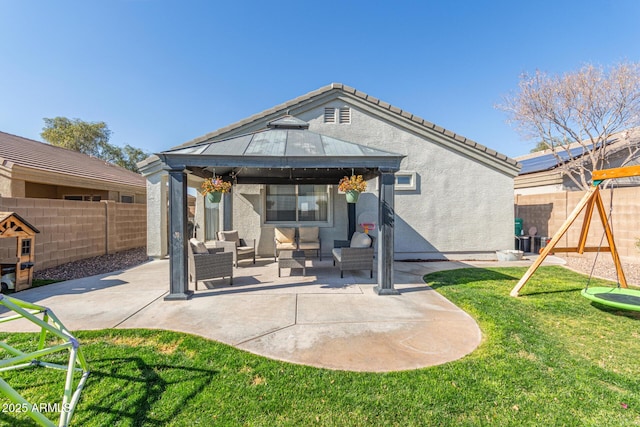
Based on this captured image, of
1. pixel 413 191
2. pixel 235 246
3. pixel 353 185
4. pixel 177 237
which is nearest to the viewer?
pixel 177 237

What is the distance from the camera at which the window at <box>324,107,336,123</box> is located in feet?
30.0

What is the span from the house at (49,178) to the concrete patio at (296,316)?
17.3 ft

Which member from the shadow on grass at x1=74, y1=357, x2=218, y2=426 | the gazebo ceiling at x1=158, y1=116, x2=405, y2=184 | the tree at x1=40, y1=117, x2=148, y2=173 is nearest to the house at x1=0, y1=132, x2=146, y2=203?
the gazebo ceiling at x1=158, y1=116, x2=405, y2=184

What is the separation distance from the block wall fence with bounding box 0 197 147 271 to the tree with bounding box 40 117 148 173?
17205mm

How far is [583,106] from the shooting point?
38.5 ft

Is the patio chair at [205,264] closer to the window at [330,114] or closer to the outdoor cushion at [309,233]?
the outdoor cushion at [309,233]

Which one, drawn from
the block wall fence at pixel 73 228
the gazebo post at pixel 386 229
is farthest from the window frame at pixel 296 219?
the block wall fence at pixel 73 228

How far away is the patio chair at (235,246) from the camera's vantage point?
24.7ft

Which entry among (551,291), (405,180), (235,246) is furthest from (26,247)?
(551,291)

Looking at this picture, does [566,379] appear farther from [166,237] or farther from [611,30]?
[611,30]

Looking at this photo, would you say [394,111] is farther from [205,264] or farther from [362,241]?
[205,264]

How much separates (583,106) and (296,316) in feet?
51.0

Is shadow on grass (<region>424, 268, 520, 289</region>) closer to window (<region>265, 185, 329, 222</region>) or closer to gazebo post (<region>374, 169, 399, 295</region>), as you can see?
gazebo post (<region>374, 169, 399, 295</region>)

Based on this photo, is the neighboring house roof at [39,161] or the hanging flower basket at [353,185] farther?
the neighboring house roof at [39,161]
